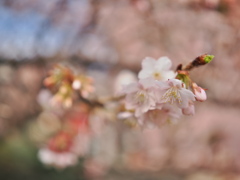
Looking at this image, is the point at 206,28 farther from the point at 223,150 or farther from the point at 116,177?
the point at 116,177

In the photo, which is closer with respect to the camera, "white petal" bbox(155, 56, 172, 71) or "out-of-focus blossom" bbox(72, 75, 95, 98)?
"white petal" bbox(155, 56, 172, 71)

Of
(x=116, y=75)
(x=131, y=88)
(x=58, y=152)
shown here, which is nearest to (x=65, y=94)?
(x=131, y=88)

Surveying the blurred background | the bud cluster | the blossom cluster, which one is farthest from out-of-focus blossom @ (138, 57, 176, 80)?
the blurred background

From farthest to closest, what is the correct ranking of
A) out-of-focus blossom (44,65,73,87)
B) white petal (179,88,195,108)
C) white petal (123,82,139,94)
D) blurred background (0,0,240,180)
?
blurred background (0,0,240,180) < out-of-focus blossom (44,65,73,87) < white petal (123,82,139,94) < white petal (179,88,195,108)

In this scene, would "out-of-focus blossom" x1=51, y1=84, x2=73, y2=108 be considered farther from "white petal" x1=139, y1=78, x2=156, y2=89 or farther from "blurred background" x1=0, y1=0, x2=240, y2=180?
"blurred background" x1=0, y1=0, x2=240, y2=180

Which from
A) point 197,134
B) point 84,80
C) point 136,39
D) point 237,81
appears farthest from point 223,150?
point 84,80

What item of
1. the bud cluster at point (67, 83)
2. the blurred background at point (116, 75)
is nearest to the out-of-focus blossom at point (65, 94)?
the bud cluster at point (67, 83)

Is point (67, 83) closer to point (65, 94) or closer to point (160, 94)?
point (65, 94)
